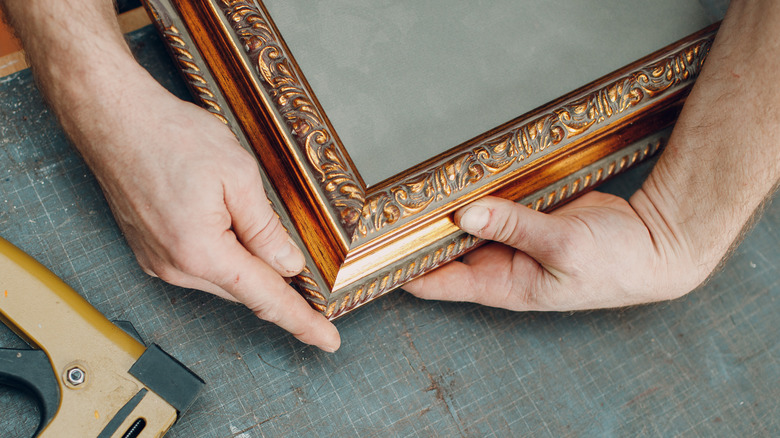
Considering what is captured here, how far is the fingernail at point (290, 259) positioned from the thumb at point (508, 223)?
19cm

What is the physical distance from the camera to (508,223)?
646 mm

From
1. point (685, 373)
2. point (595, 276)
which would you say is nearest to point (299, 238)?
point (595, 276)

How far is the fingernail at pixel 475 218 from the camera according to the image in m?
0.63

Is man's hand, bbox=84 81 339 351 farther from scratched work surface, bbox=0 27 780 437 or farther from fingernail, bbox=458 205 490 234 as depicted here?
fingernail, bbox=458 205 490 234

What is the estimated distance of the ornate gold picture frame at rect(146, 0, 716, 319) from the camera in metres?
0.59

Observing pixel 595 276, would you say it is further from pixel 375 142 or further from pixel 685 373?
pixel 375 142

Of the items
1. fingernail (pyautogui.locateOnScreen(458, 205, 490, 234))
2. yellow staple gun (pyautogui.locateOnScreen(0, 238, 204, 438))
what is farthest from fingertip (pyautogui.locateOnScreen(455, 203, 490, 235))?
yellow staple gun (pyautogui.locateOnScreen(0, 238, 204, 438))

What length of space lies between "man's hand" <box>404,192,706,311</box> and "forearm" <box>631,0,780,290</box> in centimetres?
2

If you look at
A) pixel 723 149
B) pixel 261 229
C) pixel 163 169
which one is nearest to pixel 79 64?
pixel 163 169

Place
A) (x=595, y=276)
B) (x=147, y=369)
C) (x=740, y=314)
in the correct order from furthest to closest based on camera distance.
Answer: (x=740, y=314) → (x=595, y=276) → (x=147, y=369)

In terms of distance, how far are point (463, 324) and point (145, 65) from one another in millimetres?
556

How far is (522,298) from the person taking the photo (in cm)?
71

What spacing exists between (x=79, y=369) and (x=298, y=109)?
364 mm

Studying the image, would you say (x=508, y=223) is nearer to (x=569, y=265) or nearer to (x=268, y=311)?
(x=569, y=265)
